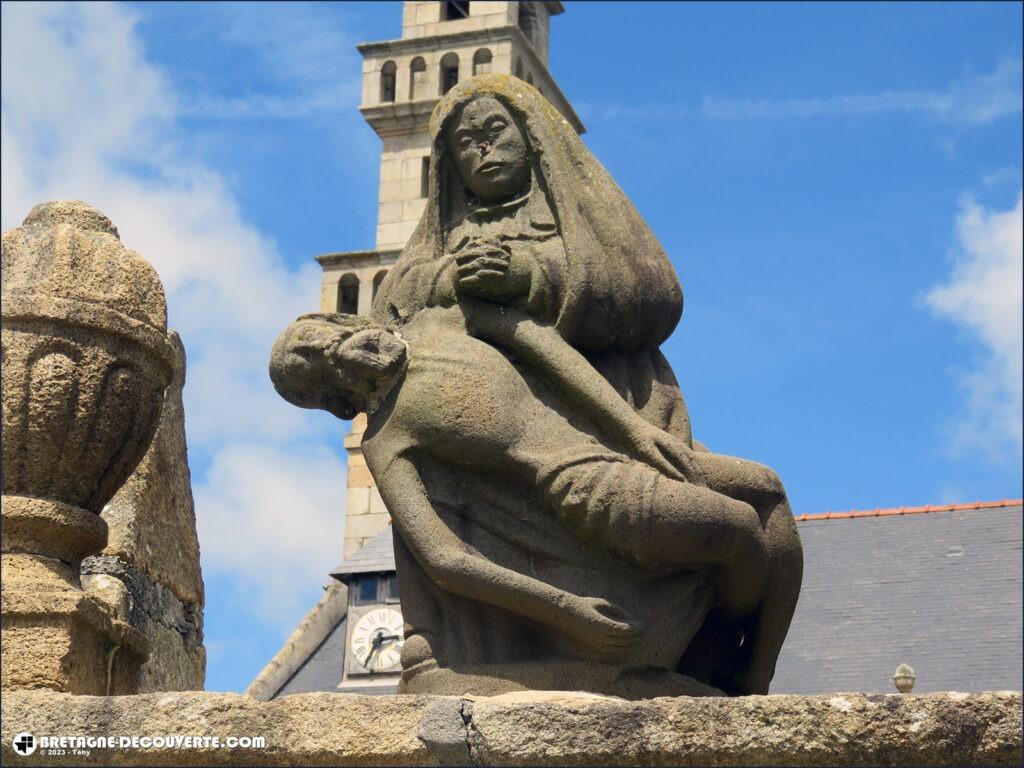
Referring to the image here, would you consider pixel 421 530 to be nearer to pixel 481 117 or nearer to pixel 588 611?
pixel 588 611

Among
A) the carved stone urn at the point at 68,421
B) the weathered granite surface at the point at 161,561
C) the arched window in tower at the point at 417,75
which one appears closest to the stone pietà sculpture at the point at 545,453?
the carved stone urn at the point at 68,421

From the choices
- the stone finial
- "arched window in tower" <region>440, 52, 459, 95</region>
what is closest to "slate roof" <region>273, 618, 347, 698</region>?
the stone finial

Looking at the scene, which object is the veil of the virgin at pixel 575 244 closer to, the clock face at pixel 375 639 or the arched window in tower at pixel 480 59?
the clock face at pixel 375 639

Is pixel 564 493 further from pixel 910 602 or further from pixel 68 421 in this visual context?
pixel 910 602

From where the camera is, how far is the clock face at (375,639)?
2942cm

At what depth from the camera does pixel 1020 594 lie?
78.9 ft

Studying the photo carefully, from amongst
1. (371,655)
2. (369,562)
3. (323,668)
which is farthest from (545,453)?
(369,562)

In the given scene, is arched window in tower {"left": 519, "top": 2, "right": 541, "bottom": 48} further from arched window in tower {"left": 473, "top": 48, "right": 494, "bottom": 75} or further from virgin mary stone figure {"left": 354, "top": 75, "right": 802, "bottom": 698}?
virgin mary stone figure {"left": 354, "top": 75, "right": 802, "bottom": 698}

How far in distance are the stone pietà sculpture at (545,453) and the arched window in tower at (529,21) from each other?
2142 inches

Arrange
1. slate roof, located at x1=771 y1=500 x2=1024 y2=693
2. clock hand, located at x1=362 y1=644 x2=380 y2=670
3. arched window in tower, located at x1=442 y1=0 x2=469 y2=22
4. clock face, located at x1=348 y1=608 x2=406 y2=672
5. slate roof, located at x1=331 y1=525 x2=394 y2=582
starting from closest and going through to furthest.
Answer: slate roof, located at x1=771 y1=500 x2=1024 y2=693 < clock face, located at x1=348 y1=608 x2=406 y2=672 < clock hand, located at x1=362 y1=644 x2=380 y2=670 < slate roof, located at x1=331 y1=525 x2=394 y2=582 < arched window in tower, located at x1=442 y1=0 x2=469 y2=22

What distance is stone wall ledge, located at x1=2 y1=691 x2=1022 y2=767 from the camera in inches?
217

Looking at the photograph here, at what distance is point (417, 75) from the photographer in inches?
2249

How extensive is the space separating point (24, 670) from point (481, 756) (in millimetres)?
1639

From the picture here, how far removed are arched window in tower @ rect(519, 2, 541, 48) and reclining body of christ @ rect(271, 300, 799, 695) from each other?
5479cm
